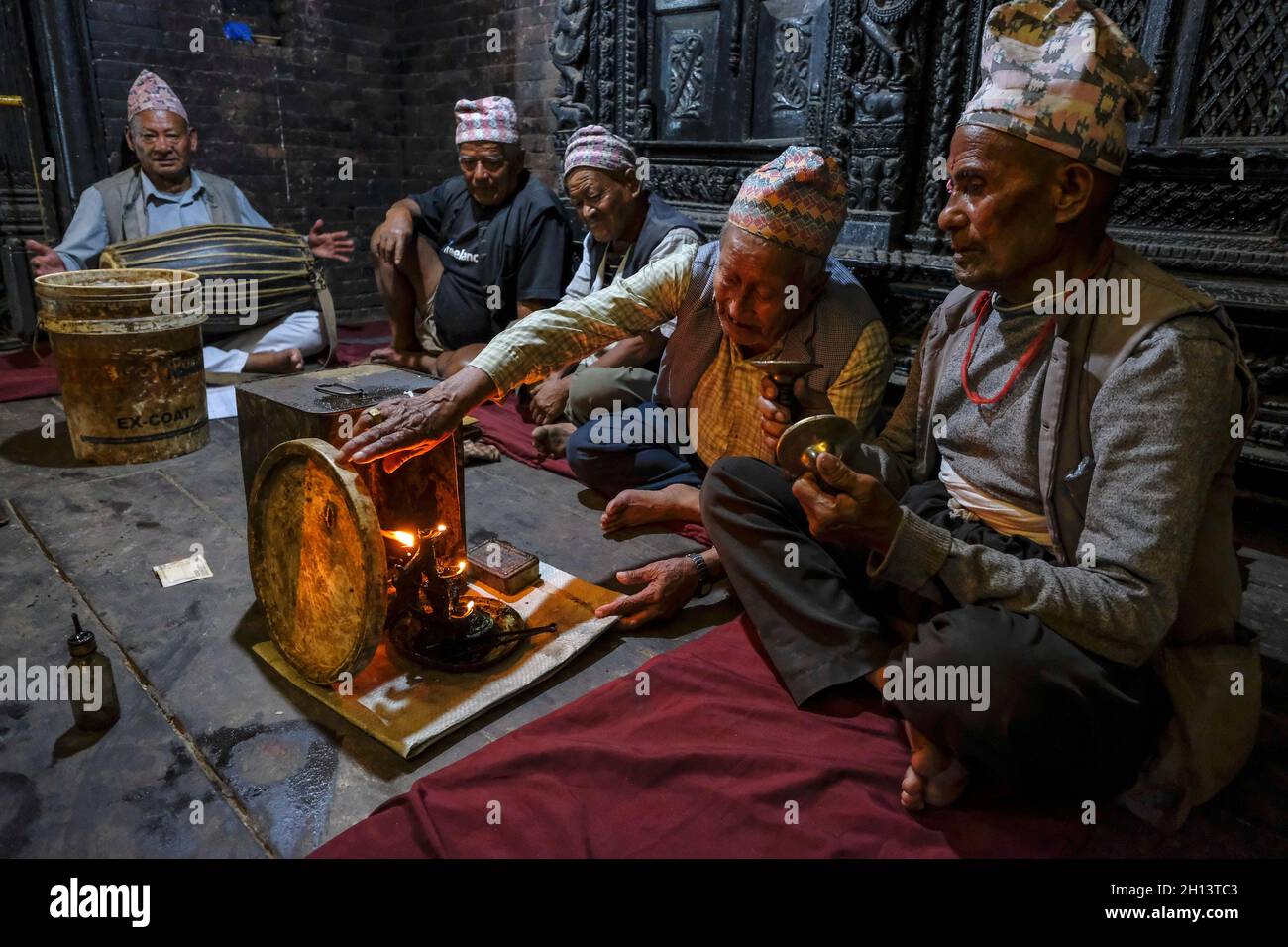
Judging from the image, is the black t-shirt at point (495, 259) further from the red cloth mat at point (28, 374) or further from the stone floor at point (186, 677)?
the red cloth mat at point (28, 374)

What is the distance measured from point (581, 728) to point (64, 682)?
1.38 m

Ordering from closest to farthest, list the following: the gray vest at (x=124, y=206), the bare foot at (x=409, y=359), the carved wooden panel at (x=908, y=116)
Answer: the carved wooden panel at (x=908, y=116), the gray vest at (x=124, y=206), the bare foot at (x=409, y=359)

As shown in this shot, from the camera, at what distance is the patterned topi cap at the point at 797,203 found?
226cm

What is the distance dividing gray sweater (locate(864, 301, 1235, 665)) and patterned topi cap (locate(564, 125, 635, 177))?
9.28ft

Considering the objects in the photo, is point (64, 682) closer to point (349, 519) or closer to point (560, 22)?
point (349, 519)

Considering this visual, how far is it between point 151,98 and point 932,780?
18.5 feet

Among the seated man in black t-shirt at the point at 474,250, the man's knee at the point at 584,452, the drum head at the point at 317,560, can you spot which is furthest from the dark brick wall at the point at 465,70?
the drum head at the point at 317,560

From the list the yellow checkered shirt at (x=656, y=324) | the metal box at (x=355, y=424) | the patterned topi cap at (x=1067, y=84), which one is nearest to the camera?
the patterned topi cap at (x=1067, y=84)

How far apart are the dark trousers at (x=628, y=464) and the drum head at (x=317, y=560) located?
4.90ft

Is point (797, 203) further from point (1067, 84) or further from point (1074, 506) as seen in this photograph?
point (1074, 506)

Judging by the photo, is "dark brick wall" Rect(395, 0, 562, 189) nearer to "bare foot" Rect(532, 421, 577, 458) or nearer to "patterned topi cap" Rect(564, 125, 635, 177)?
"patterned topi cap" Rect(564, 125, 635, 177)

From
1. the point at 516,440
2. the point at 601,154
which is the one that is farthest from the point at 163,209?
the point at 601,154

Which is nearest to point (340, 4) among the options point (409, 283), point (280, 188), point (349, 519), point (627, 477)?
point (280, 188)

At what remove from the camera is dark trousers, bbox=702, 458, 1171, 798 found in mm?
1591
